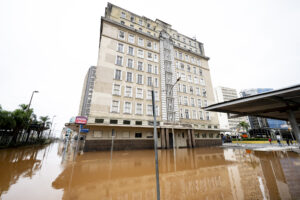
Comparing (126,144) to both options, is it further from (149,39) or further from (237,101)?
(149,39)

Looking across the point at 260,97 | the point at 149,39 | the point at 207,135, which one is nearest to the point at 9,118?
the point at 149,39

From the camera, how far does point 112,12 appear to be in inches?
1012

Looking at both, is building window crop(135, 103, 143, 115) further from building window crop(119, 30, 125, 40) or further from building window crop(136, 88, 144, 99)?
building window crop(119, 30, 125, 40)

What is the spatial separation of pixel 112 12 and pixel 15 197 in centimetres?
3068

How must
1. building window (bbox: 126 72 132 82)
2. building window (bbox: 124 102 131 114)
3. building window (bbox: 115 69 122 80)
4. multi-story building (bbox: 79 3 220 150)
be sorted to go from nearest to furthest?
multi-story building (bbox: 79 3 220 150), building window (bbox: 124 102 131 114), building window (bbox: 115 69 122 80), building window (bbox: 126 72 132 82)

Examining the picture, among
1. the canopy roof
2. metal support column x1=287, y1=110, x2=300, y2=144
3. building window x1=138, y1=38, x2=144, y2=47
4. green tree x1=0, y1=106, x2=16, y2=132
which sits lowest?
metal support column x1=287, y1=110, x2=300, y2=144

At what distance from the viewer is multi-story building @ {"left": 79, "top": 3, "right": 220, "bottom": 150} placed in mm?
19203

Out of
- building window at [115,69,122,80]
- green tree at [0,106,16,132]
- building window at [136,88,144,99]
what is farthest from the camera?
building window at [136,88,144,99]

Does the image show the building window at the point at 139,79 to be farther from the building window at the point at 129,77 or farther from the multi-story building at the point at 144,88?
the building window at the point at 129,77

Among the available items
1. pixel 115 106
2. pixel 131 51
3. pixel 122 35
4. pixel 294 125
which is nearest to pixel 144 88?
pixel 115 106

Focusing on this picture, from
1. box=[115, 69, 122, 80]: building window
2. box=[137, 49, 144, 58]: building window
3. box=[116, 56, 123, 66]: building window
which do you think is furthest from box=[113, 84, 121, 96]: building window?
box=[137, 49, 144, 58]: building window

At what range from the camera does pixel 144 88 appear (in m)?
23.0

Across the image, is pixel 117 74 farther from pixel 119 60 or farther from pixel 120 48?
pixel 120 48

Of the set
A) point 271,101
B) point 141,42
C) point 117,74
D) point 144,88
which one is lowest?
point 271,101
